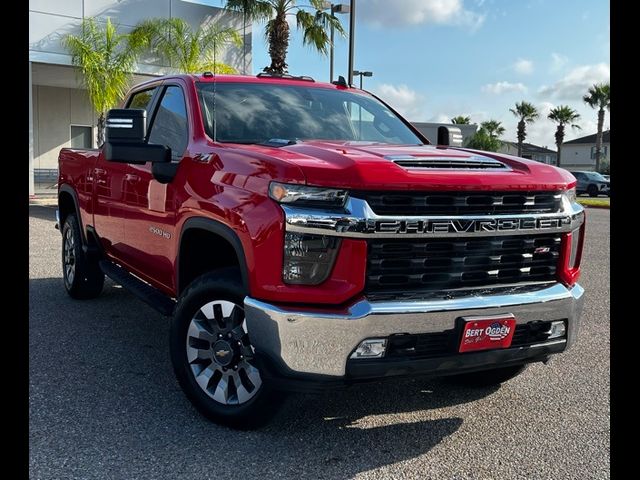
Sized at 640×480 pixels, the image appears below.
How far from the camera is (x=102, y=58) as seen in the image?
58.7 ft

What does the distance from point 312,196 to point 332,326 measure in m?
0.60

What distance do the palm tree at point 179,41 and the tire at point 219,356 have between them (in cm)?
1557

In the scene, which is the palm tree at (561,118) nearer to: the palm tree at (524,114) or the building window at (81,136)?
the palm tree at (524,114)

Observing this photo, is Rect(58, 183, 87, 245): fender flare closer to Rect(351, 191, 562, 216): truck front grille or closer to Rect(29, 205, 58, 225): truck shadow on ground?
Rect(351, 191, 562, 216): truck front grille

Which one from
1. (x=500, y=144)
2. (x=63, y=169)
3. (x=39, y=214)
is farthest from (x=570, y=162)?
(x=63, y=169)

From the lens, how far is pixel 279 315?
2945mm

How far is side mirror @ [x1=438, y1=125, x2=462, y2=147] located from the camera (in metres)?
4.95

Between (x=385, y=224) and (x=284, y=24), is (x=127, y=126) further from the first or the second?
(x=284, y=24)

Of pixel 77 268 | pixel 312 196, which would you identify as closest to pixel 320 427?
pixel 312 196

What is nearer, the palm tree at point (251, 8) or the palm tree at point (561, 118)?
the palm tree at point (251, 8)

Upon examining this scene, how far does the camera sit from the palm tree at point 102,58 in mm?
17625

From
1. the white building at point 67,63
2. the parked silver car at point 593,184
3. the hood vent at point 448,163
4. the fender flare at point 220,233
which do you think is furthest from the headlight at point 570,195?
the parked silver car at point 593,184

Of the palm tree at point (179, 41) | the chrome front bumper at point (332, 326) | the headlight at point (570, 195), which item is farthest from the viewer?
the palm tree at point (179, 41)

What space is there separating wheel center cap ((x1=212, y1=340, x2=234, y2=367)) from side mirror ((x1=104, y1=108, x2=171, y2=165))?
4.10ft
